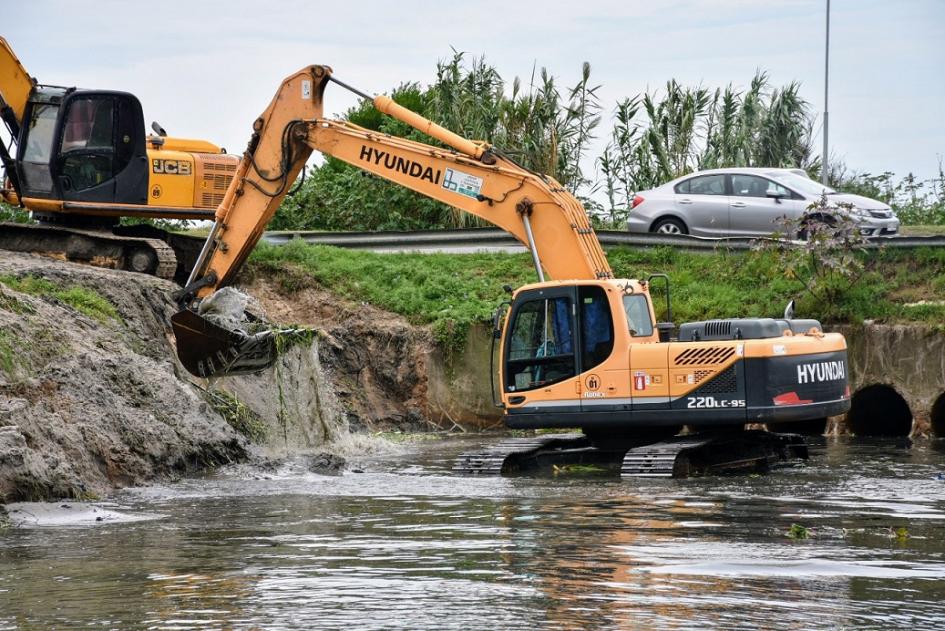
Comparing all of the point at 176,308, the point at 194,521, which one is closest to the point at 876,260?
the point at 176,308

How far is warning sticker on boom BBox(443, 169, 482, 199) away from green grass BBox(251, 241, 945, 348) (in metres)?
6.61

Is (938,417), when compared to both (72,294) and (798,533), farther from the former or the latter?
(72,294)

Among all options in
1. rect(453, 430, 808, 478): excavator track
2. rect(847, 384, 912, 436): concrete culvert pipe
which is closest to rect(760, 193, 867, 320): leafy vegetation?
rect(847, 384, 912, 436): concrete culvert pipe

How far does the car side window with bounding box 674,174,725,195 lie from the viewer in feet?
85.2

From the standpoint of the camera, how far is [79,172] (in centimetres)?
2162

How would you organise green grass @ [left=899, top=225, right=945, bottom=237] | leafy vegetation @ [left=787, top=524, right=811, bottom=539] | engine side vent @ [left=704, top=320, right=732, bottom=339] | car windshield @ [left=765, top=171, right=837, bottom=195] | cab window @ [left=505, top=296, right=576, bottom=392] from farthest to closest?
green grass @ [left=899, top=225, right=945, bottom=237]
car windshield @ [left=765, top=171, right=837, bottom=195]
cab window @ [left=505, top=296, right=576, bottom=392]
engine side vent @ [left=704, top=320, right=732, bottom=339]
leafy vegetation @ [left=787, top=524, right=811, bottom=539]

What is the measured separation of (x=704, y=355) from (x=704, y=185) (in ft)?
37.6

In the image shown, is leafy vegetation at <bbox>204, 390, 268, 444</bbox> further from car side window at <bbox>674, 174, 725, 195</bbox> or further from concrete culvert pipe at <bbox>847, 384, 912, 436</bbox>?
car side window at <bbox>674, 174, 725, 195</bbox>

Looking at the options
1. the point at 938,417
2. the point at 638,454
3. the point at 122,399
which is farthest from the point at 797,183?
the point at 122,399

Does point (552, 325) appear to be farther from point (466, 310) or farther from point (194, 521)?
point (466, 310)

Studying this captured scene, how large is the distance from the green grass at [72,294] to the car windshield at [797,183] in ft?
43.4

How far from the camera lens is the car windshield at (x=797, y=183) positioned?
2509 centimetres

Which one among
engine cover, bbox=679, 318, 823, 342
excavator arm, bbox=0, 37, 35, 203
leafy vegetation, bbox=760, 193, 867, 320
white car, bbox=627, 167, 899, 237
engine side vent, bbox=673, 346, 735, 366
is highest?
excavator arm, bbox=0, 37, 35, 203

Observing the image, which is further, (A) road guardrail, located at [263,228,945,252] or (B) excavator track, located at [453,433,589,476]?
(A) road guardrail, located at [263,228,945,252]
